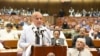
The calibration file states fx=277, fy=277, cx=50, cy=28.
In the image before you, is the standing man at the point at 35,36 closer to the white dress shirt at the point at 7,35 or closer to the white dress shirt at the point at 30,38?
the white dress shirt at the point at 30,38

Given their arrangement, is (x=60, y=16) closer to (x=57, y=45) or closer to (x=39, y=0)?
(x=39, y=0)

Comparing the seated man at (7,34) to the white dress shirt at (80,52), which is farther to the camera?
the seated man at (7,34)

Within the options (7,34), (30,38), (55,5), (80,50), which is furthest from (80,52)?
(55,5)

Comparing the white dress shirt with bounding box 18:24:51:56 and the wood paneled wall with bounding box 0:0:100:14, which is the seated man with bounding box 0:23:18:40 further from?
the wood paneled wall with bounding box 0:0:100:14

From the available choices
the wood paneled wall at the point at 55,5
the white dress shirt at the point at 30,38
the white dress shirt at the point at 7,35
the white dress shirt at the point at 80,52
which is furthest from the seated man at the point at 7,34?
the wood paneled wall at the point at 55,5

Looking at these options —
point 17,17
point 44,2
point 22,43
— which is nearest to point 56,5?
point 44,2

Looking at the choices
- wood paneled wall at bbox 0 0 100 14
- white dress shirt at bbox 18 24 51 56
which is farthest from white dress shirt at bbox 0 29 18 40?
wood paneled wall at bbox 0 0 100 14

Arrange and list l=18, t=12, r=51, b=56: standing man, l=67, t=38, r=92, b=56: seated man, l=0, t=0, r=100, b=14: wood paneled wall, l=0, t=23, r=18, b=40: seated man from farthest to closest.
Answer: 1. l=0, t=0, r=100, b=14: wood paneled wall
2. l=0, t=23, r=18, b=40: seated man
3. l=67, t=38, r=92, b=56: seated man
4. l=18, t=12, r=51, b=56: standing man

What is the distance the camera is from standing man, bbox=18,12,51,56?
3734mm

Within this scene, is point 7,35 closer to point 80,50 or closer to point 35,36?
point 80,50

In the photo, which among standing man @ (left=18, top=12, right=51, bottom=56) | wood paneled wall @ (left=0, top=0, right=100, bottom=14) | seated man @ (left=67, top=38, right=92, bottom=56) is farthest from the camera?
wood paneled wall @ (left=0, top=0, right=100, bottom=14)

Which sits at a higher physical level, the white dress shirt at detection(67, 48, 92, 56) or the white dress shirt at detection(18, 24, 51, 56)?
the white dress shirt at detection(18, 24, 51, 56)

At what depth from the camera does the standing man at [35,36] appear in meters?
3.73

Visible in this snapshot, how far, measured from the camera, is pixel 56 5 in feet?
68.7
